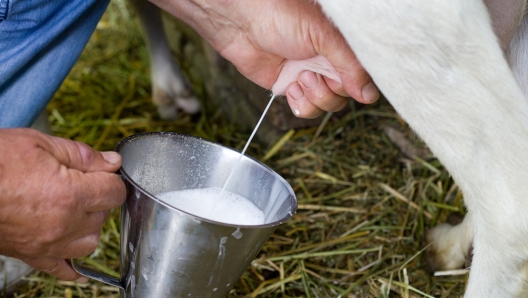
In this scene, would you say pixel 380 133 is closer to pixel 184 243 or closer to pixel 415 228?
pixel 415 228

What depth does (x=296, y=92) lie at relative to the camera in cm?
141

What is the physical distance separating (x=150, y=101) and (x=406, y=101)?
154 cm

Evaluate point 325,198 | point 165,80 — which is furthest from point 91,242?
point 165,80

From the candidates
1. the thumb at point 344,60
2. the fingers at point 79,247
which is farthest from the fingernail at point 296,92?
the fingers at point 79,247

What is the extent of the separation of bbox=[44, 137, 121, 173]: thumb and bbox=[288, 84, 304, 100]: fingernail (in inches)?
19.2

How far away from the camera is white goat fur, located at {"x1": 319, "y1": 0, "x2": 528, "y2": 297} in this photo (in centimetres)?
101

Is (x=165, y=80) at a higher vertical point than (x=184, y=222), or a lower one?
lower

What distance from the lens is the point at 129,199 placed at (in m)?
1.06

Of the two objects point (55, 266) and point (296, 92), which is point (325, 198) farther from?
point (55, 266)

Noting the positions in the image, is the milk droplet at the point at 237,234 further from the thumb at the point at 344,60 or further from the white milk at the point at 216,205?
the thumb at the point at 344,60

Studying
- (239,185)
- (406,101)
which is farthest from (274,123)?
(406,101)

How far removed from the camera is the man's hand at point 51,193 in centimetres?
93

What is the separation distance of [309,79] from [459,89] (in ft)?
1.31

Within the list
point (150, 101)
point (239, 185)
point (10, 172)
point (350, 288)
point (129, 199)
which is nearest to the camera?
point (10, 172)
